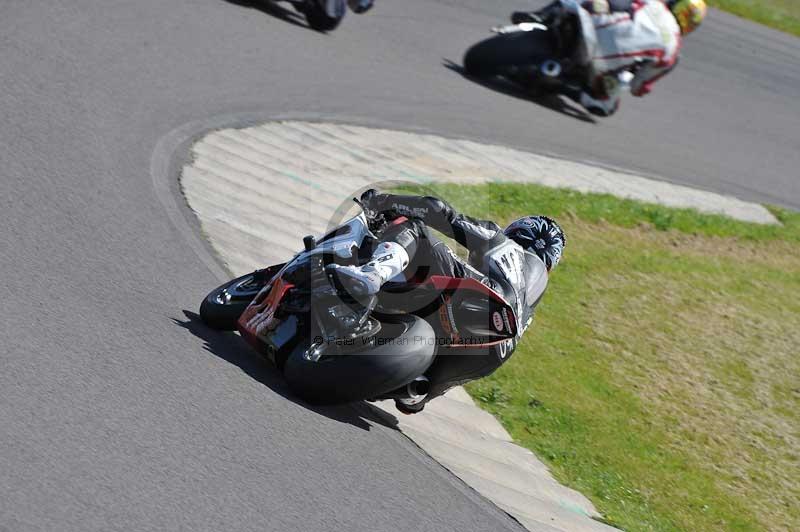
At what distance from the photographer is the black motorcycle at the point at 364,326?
17.1 feet

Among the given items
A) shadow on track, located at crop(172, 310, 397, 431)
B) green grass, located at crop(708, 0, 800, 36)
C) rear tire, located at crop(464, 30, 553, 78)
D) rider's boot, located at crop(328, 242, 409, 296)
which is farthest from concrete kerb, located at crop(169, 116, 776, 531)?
green grass, located at crop(708, 0, 800, 36)

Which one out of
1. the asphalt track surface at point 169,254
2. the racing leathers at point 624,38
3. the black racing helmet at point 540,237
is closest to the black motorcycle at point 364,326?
the asphalt track surface at point 169,254

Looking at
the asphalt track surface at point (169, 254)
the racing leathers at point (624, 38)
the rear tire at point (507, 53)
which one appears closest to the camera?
the asphalt track surface at point (169, 254)

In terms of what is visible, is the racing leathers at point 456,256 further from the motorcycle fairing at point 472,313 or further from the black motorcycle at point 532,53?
the black motorcycle at point 532,53

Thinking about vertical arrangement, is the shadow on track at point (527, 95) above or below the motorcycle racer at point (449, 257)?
below

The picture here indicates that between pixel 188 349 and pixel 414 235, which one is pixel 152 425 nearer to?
pixel 188 349

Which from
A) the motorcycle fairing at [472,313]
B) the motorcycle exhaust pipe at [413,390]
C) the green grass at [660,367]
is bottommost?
the green grass at [660,367]

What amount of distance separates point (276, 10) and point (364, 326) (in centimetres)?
777

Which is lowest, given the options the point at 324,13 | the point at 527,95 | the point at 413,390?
the point at 527,95

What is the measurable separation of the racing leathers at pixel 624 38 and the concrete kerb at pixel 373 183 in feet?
4.79

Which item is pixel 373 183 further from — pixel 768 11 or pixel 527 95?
pixel 768 11

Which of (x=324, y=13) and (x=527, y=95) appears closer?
(x=324, y=13)

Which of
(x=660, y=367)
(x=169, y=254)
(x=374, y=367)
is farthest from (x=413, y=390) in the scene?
(x=660, y=367)

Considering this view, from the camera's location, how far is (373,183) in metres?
6.10
